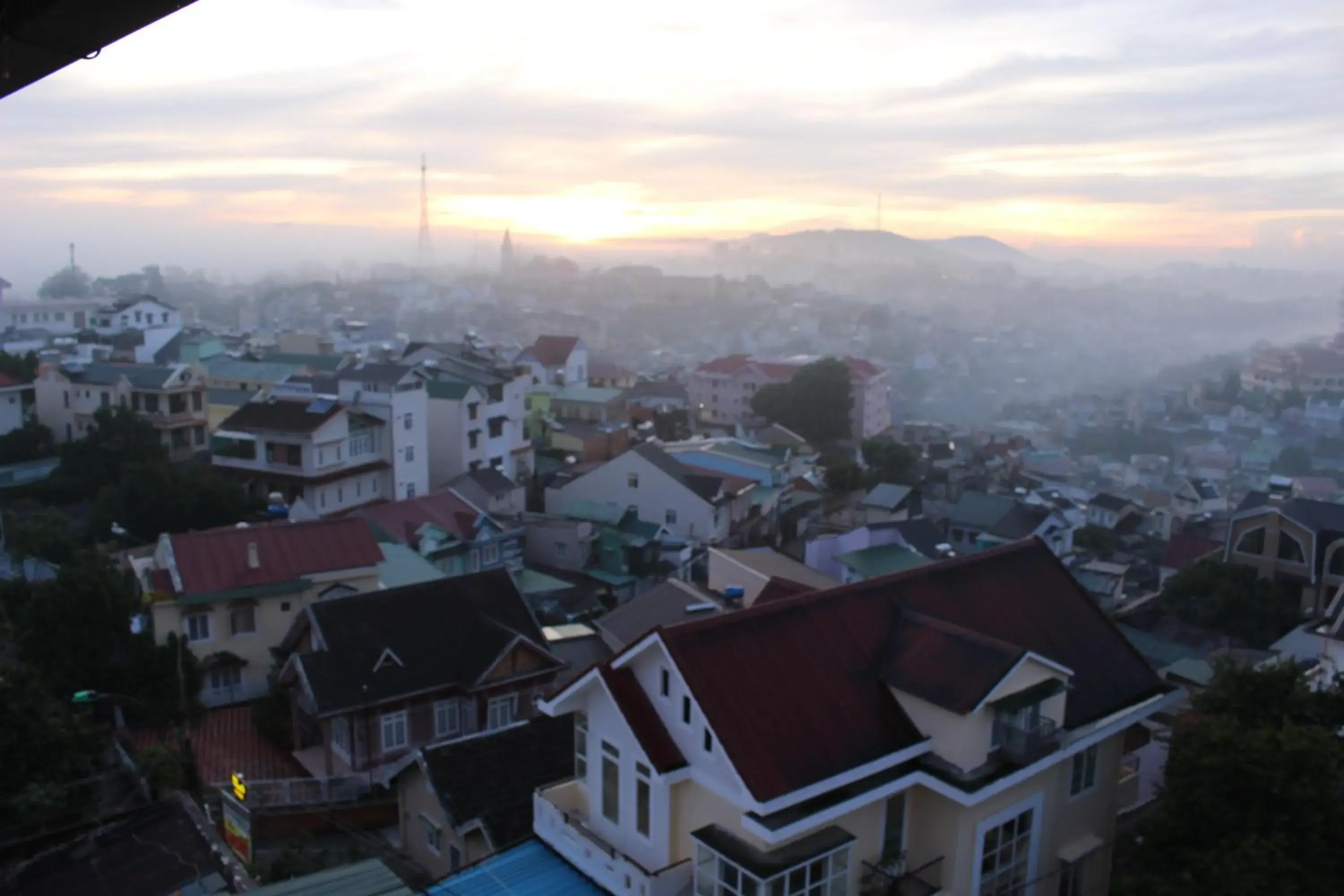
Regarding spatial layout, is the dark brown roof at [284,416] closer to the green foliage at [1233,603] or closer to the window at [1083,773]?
the green foliage at [1233,603]

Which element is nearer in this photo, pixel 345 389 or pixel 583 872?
pixel 583 872

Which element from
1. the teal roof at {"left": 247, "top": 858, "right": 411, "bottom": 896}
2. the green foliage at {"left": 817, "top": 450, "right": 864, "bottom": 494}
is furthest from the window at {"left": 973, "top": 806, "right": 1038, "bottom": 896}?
the green foliage at {"left": 817, "top": 450, "right": 864, "bottom": 494}

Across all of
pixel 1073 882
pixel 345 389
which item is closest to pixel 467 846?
pixel 1073 882

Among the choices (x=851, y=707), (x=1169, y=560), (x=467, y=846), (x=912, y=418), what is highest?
(x=851, y=707)

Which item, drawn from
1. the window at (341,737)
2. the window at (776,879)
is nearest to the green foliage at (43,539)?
the window at (341,737)

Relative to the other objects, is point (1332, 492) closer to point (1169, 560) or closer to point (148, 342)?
point (1169, 560)

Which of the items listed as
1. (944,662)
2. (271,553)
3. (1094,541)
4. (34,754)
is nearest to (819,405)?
(1094,541)

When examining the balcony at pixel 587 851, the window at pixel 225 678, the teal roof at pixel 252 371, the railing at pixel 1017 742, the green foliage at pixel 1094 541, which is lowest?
the green foliage at pixel 1094 541
